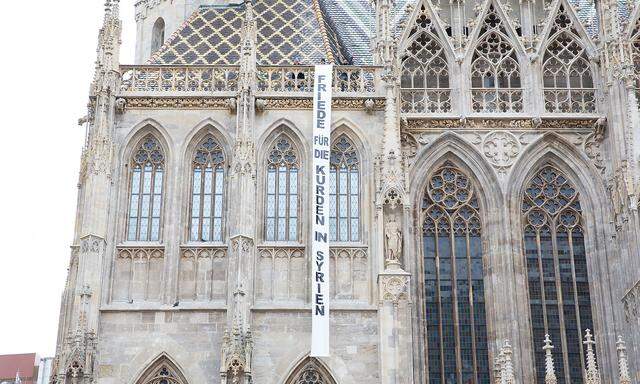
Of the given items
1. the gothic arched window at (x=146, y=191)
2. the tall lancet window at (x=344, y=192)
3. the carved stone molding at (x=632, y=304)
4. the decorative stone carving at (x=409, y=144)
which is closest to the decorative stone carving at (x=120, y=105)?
the gothic arched window at (x=146, y=191)

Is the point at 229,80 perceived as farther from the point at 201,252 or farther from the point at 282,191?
the point at 201,252

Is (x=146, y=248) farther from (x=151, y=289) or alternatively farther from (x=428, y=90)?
(x=428, y=90)

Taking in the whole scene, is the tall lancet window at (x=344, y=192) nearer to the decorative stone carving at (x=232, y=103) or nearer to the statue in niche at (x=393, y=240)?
the statue in niche at (x=393, y=240)

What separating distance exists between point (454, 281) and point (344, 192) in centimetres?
356

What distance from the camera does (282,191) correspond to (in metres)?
24.3

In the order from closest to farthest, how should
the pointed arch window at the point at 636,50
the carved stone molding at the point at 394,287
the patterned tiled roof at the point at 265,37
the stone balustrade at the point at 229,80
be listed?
the carved stone molding at the point at 394,287, the stone balustrade at the point at 229,80, the pointed arch window at the point at 636,50, the patterned tiled roof at the point at 265,37

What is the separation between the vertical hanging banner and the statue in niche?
4.76 ft

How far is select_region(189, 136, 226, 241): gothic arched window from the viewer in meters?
23.9

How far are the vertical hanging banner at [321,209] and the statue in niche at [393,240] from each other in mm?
1451

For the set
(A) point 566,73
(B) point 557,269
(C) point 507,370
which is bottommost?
(C) point 507,370

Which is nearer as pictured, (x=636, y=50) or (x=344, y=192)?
(x=344, y=192)

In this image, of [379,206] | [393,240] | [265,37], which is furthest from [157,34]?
[393,240]

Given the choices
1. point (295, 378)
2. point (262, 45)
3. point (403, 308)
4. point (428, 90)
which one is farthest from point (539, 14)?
point (295, 378)

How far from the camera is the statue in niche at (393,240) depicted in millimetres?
22406
